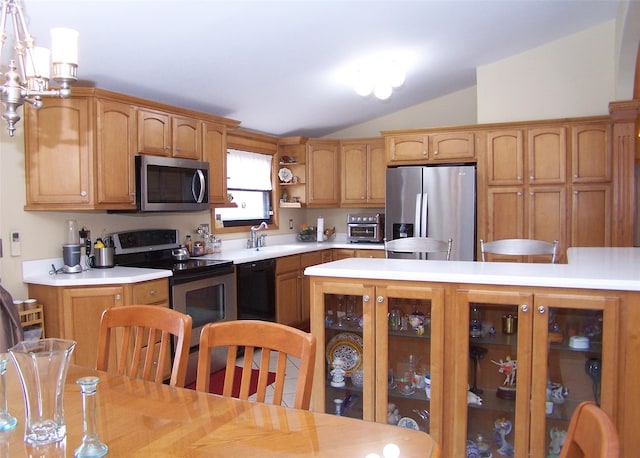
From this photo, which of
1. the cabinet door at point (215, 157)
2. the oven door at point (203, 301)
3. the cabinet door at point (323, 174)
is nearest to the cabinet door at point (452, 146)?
the cabinet door at point (323, 174)

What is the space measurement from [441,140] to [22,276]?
12.4 feet

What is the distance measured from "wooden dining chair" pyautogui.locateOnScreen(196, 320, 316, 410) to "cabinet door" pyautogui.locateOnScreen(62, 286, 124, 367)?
1874 mm

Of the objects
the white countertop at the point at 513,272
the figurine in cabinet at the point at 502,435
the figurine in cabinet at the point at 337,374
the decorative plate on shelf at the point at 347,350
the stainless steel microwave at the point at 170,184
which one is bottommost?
the figurine in cabinet at the point at 502,435

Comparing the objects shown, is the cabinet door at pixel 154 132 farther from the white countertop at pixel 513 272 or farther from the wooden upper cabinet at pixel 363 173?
the wooden upper cabinet at pixel 363 173

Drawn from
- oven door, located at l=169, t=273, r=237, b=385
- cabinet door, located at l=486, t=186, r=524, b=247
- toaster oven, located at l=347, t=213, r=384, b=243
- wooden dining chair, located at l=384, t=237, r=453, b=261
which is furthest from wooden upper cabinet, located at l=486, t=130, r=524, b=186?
oven door, located at l=169, t=273, r=237, b=385

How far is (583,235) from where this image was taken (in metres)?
4.41

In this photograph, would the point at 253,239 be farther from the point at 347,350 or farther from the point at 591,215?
the point at 591,215

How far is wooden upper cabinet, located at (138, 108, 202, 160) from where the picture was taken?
3.54 m

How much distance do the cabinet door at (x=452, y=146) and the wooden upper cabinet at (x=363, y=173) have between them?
828 mm

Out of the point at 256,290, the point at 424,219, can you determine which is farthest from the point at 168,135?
the point at 424,219

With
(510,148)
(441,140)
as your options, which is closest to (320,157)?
(441,140)

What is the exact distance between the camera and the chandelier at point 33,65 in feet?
4.60

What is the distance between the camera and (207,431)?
112cm

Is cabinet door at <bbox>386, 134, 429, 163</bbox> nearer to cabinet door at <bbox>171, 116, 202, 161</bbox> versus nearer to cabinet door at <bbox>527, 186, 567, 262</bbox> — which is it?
cabinet door at <bbox>527, 186, 567, 262</bbox>
